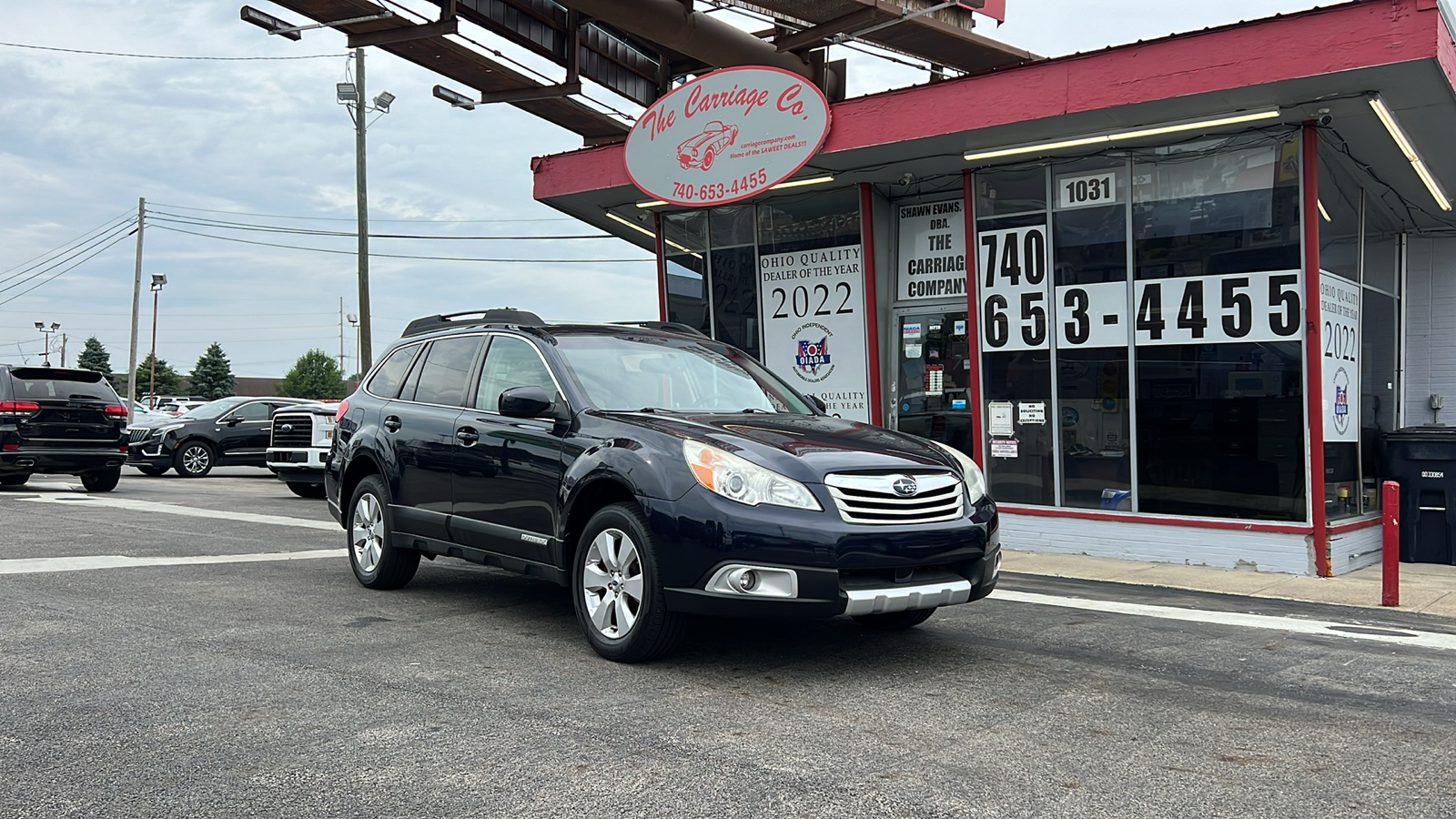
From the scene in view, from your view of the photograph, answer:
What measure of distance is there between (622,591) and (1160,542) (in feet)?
21.8

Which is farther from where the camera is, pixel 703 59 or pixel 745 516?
pixel 703 59

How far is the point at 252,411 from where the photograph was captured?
22516mm

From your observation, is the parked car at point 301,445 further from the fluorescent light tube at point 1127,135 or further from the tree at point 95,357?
the tree at point 95,357

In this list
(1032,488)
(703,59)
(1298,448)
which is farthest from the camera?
(703,59)

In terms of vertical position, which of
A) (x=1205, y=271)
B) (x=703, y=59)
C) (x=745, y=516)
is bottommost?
(x=745, y=516)

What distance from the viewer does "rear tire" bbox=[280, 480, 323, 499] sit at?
16.7 metres

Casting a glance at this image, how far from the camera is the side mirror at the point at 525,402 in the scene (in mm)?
5781

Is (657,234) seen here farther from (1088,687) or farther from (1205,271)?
(1088,687)

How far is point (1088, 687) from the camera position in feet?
16.4

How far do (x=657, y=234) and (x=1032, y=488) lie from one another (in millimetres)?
6097

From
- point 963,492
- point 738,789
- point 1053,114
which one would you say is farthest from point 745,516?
point 1053,114

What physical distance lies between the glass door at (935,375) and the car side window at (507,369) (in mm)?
6366

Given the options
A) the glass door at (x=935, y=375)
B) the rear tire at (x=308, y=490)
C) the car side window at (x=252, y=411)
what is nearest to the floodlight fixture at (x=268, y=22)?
the rear tire at (x=308, y=490)

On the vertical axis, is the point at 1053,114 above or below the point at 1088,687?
above
